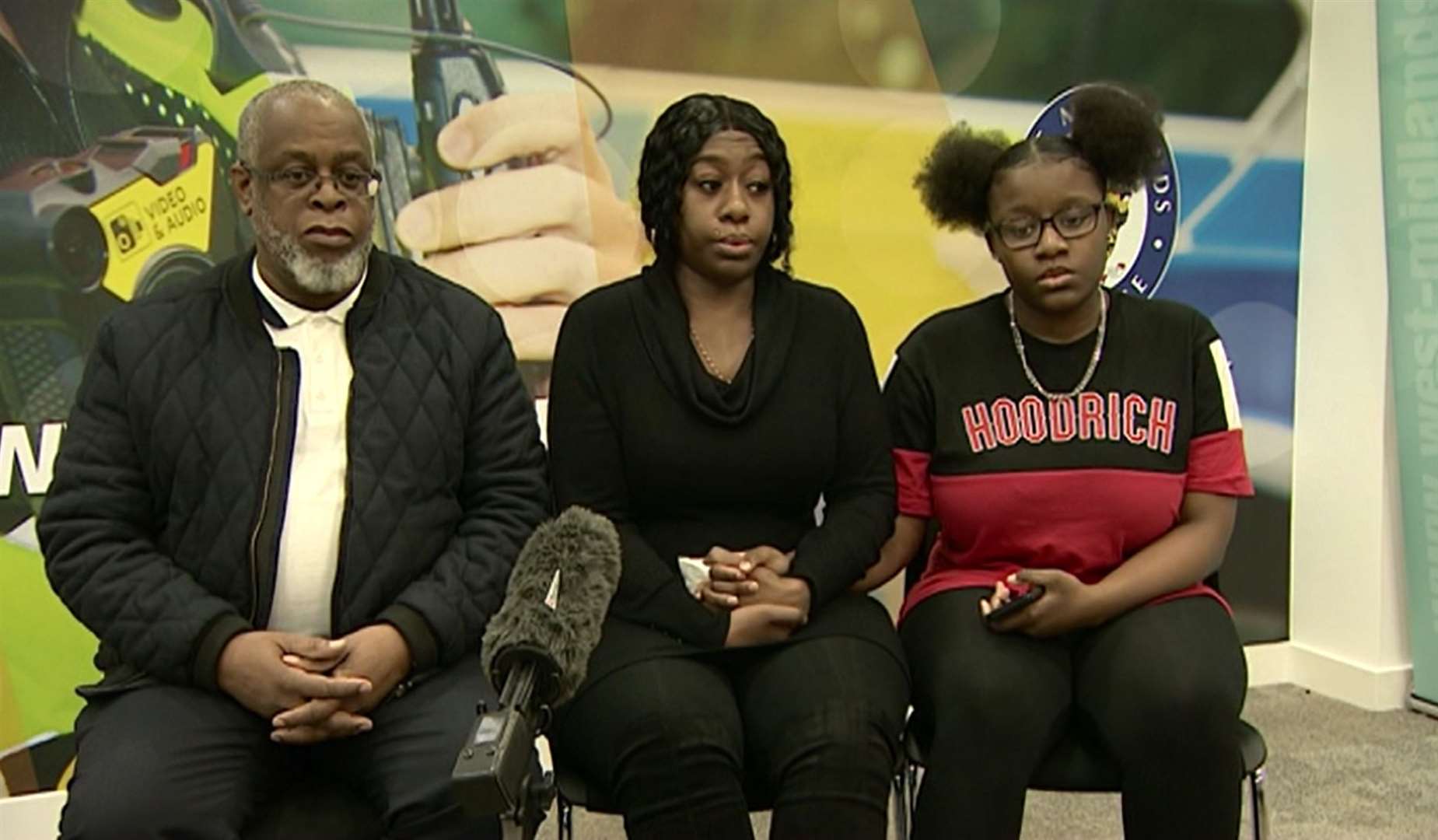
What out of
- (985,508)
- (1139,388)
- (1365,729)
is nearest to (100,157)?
(985,508)

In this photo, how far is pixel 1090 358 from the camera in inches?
84.0

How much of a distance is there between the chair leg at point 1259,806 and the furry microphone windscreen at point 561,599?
3.51 ft

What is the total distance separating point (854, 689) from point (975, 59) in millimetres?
1729

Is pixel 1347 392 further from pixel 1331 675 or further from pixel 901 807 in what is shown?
pixel 901 807

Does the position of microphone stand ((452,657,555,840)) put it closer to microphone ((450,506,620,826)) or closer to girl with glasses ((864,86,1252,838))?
microphone ((450,506,620,826))

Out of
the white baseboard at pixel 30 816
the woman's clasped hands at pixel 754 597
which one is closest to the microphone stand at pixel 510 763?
the woman's clasped hands at pixel 754 597

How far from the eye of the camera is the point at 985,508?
6.85 feet

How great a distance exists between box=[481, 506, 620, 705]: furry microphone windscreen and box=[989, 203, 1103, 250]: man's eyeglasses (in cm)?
91

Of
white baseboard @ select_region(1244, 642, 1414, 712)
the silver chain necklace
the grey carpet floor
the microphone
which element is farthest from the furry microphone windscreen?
white baseboard @ select_region(1244, 642, 1414, 712)

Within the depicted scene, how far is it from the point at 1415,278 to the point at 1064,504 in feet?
5.28

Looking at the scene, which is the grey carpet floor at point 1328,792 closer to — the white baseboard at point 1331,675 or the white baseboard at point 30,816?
the white baseboard at point 1331,675

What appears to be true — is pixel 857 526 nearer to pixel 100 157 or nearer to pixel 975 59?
pixel 975 59

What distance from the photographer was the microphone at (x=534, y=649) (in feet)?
3.56

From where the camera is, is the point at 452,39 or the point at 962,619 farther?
the point at 452,39
